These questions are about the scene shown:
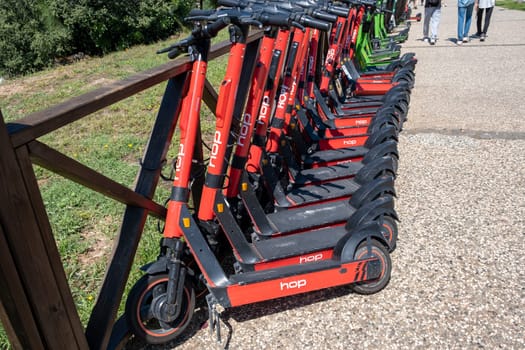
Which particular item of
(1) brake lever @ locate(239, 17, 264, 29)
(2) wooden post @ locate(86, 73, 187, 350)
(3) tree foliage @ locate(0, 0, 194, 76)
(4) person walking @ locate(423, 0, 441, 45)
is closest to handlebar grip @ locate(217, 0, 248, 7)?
(1) brake lever @ locate(239, 17, 264, 29)

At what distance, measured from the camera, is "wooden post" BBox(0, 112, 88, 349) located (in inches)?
63.0

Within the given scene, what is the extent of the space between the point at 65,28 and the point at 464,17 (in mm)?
10912

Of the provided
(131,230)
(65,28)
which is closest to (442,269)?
(131,230)

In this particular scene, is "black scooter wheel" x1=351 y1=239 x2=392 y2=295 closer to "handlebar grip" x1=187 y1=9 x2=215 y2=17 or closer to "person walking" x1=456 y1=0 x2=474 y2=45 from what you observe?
"handlebar grip" x1=187 y1=9 x2=215 y2=17

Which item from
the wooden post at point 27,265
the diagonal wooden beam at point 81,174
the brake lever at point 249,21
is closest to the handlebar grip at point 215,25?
the brake lever at point 249,21

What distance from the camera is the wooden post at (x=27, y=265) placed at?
160cm

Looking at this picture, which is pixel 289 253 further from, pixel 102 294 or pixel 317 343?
pixel 102 294

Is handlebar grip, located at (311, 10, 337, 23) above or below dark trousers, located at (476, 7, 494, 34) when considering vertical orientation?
above

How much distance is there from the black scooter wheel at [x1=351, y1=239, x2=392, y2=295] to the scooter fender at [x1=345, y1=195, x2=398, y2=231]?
236 mm

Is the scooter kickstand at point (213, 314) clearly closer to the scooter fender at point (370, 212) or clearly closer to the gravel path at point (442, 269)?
the gravel path at point (442, 269)

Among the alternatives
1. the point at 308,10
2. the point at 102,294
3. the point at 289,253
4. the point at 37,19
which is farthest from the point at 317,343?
the point at 37,19

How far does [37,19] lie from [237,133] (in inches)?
459

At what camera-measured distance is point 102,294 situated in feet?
7.52

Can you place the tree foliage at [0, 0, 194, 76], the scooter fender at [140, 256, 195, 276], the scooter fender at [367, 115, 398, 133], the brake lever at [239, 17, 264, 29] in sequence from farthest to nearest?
the tree foliage at [0, 0, 194, 76] → the scooter fender at [367, 115, 398, 133] → the scooter fender at [140, 256, 195, 276] → the brake lever at [239, 17, 264, 29]
